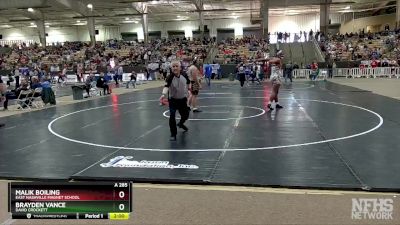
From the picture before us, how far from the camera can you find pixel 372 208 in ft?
14.8

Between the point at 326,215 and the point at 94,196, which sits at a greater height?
the point at 94,196

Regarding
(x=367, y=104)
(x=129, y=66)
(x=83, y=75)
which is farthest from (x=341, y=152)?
(x=129, y=66)

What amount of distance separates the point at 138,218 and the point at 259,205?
1.39 m

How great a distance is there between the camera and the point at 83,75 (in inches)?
1277

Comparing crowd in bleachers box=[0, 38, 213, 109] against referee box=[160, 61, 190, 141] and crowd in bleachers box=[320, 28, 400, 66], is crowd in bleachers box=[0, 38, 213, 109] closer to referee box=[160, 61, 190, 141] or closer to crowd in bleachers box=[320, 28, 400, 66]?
crowd in bleachers box=[320, 28, 400, 66]

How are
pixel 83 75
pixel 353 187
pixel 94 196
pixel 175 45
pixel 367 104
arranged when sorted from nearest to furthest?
1. pixel 94 196
2. pixel 353 187
3. pixel 367 104
4. pixel 83 75
5. pixel 175 45

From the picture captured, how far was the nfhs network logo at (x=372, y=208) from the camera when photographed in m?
4.31

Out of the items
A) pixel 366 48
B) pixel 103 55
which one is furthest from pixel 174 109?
pixel 103 55

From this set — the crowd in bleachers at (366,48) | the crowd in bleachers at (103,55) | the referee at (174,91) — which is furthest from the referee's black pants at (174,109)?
the crowd in bleachers at (366,48)

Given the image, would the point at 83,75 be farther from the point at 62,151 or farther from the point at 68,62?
the point at 62,151

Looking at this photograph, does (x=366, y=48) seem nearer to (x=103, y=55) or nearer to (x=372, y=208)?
(x=103, y=55)

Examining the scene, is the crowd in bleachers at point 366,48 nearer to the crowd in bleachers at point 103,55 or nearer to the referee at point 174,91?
the crowd in bleachers at point 103,55
